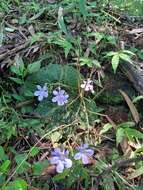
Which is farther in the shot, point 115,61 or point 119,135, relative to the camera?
point 115,61

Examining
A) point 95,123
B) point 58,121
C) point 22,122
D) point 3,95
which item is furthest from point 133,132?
point 3,95

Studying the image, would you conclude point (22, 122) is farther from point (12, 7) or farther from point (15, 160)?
point (12, 7)

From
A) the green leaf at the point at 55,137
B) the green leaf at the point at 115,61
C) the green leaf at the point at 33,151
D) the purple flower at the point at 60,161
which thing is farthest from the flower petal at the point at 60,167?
the green leaf at the point at 115,61

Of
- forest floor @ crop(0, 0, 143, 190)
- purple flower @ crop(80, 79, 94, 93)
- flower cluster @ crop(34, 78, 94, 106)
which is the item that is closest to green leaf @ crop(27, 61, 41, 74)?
forest floor @ crop(0, 0, 143, 190)

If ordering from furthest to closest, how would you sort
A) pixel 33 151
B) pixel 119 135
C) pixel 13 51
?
pixel 13 51 → pixel 119 135 → pixel 33 151

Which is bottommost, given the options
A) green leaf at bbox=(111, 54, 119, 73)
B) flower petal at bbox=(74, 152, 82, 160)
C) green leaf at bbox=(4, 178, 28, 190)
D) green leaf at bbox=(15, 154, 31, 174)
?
green leaf at bbox=(15, 154, 31, 174)

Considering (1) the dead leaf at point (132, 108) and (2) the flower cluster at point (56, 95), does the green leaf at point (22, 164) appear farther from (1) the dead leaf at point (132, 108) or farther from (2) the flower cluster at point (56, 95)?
(1) the dead leaf at point (132, 108)

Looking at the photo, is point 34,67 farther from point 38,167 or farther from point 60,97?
point 38,167

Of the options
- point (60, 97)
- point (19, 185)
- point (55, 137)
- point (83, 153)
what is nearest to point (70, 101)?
point (60, 97)

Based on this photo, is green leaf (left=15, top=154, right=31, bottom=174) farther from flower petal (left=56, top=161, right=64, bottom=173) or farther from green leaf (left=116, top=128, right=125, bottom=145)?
green leaf (left=116, top=128, right=125, bottom=145)

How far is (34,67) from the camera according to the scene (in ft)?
7.66

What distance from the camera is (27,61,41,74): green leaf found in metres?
2.33

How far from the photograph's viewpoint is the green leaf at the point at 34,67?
2.33m

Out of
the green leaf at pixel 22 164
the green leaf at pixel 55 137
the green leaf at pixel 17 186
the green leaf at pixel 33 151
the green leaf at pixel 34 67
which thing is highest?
the green leaf at pixel 34 67
